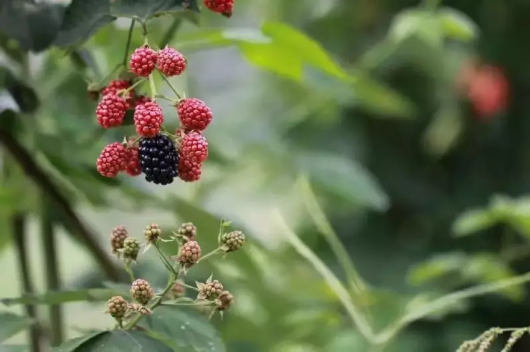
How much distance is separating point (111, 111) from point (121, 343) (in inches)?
3.9

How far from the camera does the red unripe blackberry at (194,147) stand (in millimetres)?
309

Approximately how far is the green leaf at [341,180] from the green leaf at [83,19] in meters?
0.39

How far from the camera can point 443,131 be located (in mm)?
1014

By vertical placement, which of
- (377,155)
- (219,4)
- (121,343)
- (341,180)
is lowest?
(121,343)

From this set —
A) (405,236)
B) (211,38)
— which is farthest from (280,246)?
(211,38)

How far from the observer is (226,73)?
1.08 meters

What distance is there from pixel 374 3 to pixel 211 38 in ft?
1.86

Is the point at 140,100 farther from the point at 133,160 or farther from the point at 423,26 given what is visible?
the point at 423,26

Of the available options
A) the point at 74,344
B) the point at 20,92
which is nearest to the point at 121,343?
the point at 74,344

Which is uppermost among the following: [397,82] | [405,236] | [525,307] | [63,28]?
[397,82]

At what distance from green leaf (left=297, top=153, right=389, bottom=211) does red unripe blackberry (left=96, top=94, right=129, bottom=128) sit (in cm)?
42

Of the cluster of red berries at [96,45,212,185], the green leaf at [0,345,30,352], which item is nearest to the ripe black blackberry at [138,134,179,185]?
the cluster of red berries at [96,45,212,185]

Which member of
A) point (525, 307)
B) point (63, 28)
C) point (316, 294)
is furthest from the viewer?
point (525, 307)

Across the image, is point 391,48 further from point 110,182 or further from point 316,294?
point 110,182
